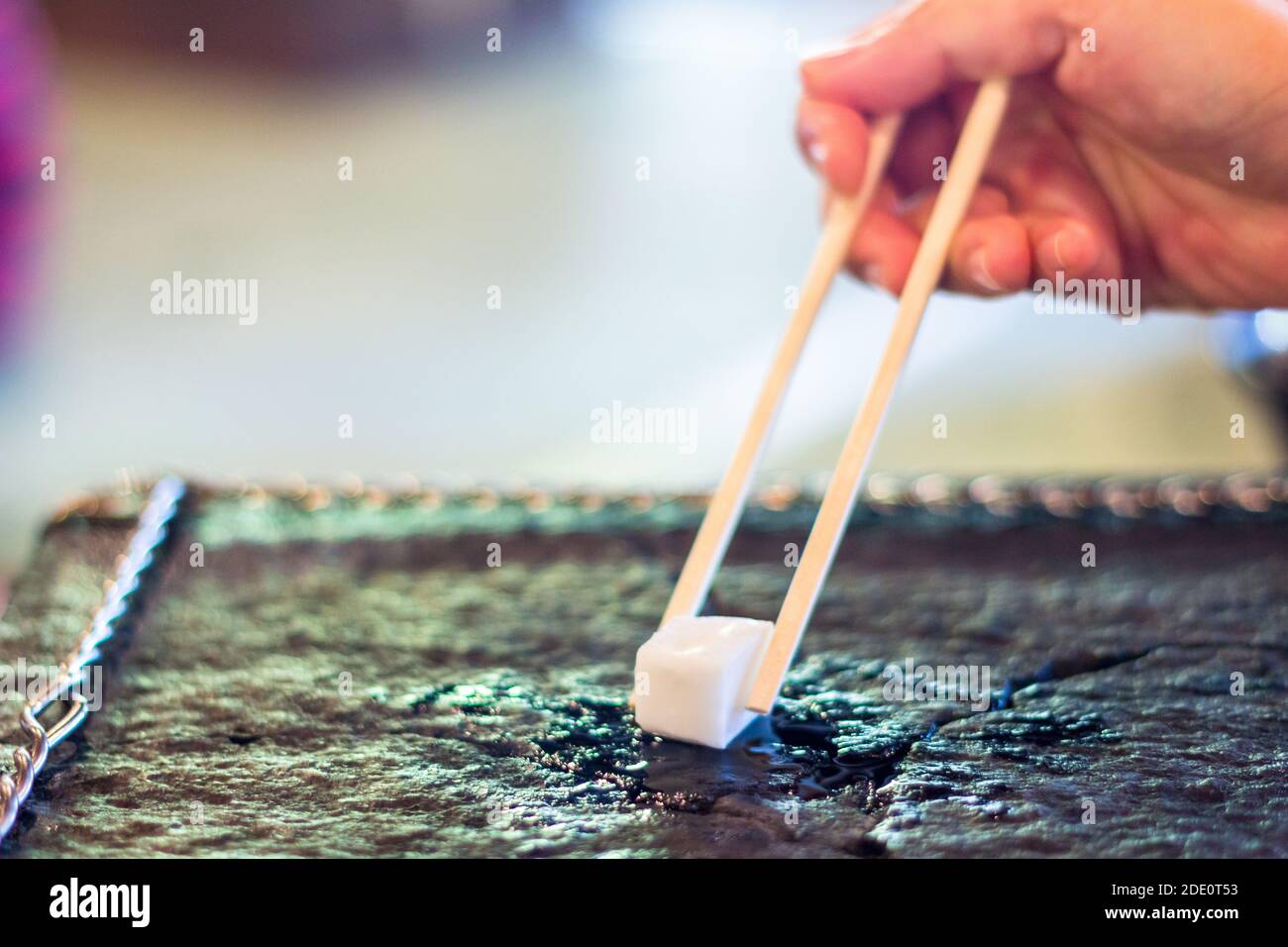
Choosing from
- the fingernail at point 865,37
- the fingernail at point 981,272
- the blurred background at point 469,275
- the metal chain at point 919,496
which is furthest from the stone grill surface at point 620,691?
the blurred background at point 469,275

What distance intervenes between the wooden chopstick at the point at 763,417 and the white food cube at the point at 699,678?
6 centimetres

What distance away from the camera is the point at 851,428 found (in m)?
0.96

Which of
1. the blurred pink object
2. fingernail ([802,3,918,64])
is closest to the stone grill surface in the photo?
fingernail ([802,3,918,64])

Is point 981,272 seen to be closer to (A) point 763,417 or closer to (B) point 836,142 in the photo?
(B) point 836,142

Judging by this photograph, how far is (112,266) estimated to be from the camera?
4223 millimetres

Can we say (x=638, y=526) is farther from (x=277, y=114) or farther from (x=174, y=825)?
(x=277, y=114)

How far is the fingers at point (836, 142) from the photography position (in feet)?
3.76

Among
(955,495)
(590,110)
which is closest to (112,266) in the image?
(590,110)

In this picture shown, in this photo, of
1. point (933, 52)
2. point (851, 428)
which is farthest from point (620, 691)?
point (933, 52)

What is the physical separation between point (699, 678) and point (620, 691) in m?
0.15

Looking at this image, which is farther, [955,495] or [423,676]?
[955,495]

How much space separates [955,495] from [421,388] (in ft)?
7.69

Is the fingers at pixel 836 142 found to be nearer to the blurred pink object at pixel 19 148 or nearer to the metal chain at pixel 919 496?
the metal chain at pixel 919 496
